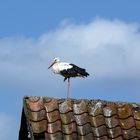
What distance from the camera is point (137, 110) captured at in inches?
393

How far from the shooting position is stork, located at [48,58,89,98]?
16469 millimetres

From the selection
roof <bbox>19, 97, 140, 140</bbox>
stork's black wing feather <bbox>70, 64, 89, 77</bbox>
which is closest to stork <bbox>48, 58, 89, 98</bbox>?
stork's black wing feather <bbox>70, 64, 89, 77</bbox>

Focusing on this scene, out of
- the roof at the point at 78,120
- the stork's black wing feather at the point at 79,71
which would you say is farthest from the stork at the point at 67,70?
the roof at the point at 78,120

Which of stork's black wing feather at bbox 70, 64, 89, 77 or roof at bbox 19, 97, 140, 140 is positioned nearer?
roof at bbox 19, 97, 140, 140

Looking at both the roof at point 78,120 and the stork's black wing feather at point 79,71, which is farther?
the stork's black wing feather at point 79,71

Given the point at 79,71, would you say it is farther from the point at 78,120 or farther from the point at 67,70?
the point at 78,120

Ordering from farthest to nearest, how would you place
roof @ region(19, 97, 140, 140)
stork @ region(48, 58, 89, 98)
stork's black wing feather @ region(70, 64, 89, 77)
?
1. stork @ region(48, 58, 89, 98)
2. stork's black wing feather @ region(70, 64, 89, 77)
3. roof @ region(19, 97, 140, 140)

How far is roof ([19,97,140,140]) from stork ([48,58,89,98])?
6552 mm

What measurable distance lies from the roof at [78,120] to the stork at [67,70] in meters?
6.55

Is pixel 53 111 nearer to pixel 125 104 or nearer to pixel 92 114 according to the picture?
pixel 92 114

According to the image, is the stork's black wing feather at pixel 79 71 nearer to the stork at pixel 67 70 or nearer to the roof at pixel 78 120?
the stork at pixel 67 70

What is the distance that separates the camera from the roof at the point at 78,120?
30.3ft

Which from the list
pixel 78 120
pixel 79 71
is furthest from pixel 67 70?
pixel 78 120

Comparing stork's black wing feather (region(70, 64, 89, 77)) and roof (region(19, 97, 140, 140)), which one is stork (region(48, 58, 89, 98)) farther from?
roof (region(19, 97, 140, 140))
